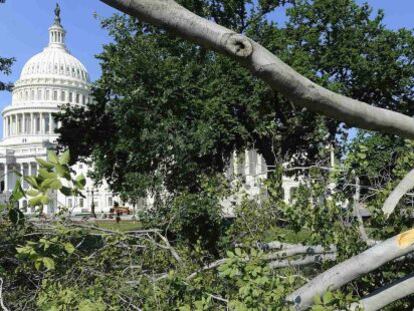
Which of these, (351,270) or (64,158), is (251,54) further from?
(351,270)

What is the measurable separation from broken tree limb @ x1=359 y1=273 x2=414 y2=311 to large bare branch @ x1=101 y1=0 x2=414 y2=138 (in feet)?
3.86

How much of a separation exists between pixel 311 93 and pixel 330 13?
19.8 m

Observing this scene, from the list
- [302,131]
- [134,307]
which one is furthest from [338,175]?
[302,131]

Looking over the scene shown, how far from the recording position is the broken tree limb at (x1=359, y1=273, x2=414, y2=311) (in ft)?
9.96

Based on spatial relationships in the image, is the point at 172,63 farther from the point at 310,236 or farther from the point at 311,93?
the point at 311,93

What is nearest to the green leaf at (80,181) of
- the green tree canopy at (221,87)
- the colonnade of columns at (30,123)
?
the green tree canopy at (221,87)

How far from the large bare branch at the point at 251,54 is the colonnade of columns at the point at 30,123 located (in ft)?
348

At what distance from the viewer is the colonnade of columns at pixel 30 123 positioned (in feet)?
346

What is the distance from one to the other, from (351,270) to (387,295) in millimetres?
320

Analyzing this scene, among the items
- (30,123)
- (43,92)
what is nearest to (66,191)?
(43,92)

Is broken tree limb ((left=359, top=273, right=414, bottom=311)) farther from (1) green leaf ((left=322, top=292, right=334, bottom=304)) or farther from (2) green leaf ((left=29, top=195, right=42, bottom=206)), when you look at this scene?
(2) green leaf ((left=29, top=195, right=42, bottom=206))

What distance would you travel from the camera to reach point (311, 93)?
2.14 m

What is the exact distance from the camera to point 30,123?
106562 mm

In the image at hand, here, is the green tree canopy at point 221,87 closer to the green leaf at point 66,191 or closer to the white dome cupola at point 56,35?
the green leaf at point 66,191
